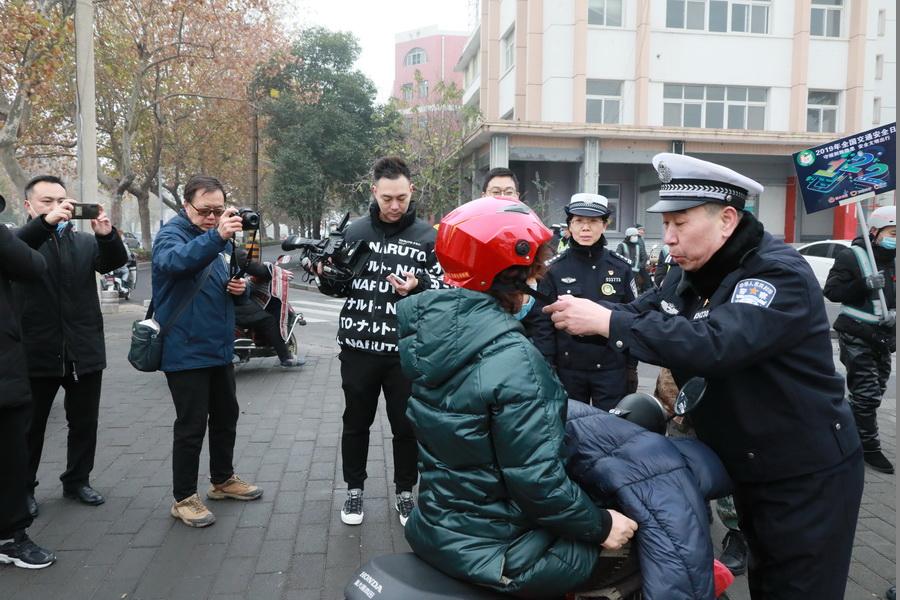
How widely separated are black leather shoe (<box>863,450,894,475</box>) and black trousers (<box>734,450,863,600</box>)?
11.6ft

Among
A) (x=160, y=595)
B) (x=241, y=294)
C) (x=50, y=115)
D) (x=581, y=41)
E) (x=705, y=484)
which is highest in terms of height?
(x=581, y=41)

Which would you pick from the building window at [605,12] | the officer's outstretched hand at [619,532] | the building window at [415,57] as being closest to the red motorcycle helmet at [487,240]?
the officer's outstretched hand at [619,532]

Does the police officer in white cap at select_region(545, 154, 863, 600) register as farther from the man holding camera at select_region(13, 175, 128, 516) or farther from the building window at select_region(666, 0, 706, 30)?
the building window at select_region(666, 0, 706, 30)

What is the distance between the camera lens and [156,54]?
20.0 metres

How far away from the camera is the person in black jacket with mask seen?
5.21 meters

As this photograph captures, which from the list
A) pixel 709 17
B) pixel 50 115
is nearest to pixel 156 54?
pixel 50 115

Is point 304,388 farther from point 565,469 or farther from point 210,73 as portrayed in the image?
point 210,73

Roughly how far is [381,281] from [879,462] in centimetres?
408

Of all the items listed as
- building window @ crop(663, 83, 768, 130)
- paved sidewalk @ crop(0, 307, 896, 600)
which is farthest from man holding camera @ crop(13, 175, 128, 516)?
building window @ crop(663, 83, 768, 130)

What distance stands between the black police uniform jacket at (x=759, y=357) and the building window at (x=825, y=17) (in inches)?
1058

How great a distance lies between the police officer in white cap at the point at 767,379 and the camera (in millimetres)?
2047

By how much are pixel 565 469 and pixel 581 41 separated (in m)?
23.4

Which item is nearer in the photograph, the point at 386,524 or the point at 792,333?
the point at 792,333

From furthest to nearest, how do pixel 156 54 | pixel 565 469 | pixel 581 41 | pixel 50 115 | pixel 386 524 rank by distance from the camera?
pixel 50 115 → pixel 581 41 → pixel 156 54 → pixel 386 524 → pixel 565 469
